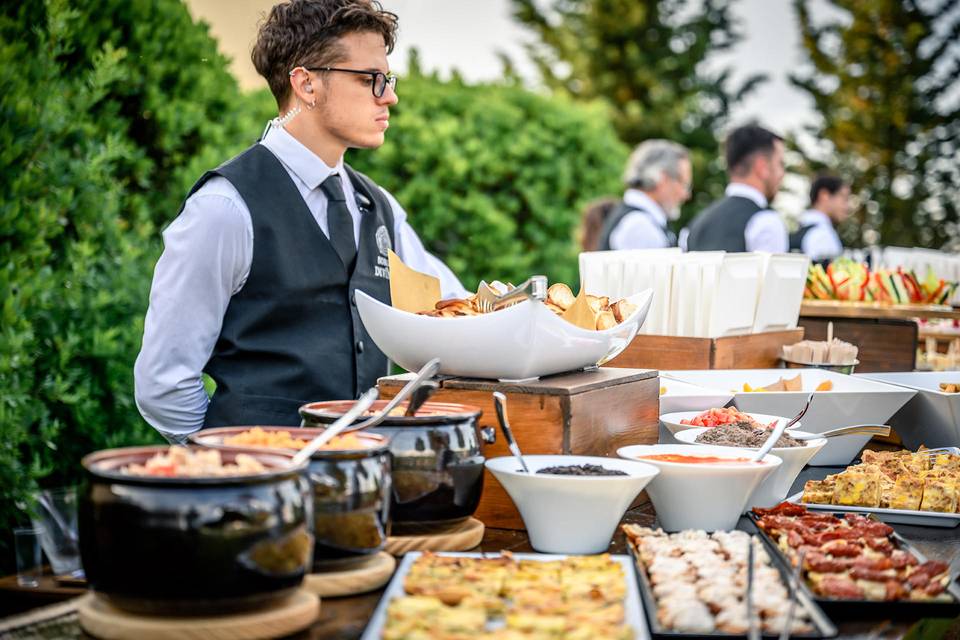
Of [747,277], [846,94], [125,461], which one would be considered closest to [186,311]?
[125,461]

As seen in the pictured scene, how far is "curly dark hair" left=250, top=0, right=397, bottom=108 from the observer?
110 inches

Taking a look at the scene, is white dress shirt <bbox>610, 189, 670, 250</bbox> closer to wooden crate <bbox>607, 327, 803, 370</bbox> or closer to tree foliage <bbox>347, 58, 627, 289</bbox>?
tree foliage <bbox>347, 58, 627, 289</bbox>

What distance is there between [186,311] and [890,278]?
10.5ft

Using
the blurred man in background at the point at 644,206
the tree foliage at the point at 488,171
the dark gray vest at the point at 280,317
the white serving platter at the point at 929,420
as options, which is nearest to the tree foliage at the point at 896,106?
the tree foliage at the point at 488,171

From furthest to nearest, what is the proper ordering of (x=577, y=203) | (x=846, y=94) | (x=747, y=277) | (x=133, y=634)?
(x=846, y=94) < (x=577, y=203) < (x=747, y=277) < (x=133, y=634)

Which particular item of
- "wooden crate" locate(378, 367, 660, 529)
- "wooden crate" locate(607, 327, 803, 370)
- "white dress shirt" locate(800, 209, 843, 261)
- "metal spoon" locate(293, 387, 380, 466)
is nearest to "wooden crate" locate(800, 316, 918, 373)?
"wooden crate" locate(607, 327, 803, 370)

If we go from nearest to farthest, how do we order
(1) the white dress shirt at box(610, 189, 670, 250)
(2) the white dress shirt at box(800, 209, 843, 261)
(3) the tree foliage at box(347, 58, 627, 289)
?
(1) the white dress shirt at box(610, 189, 670, 250)
(3) the tree foliage at box(347, 58, 627, 289)
(2) the white dress shirt at box(800, 209, 843, 261)

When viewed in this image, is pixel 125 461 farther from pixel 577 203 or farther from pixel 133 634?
pixel 577 203

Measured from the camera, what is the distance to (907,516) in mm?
2066

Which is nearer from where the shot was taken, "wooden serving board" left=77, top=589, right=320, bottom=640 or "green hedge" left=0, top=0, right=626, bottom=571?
"wooden serving board" left=77, top=589, right=320, bottom=640

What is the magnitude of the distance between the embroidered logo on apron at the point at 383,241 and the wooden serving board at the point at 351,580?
1503mm

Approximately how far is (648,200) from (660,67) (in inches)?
416

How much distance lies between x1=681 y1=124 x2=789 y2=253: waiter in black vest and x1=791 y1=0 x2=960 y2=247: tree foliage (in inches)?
383

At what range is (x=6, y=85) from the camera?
3.50 m
